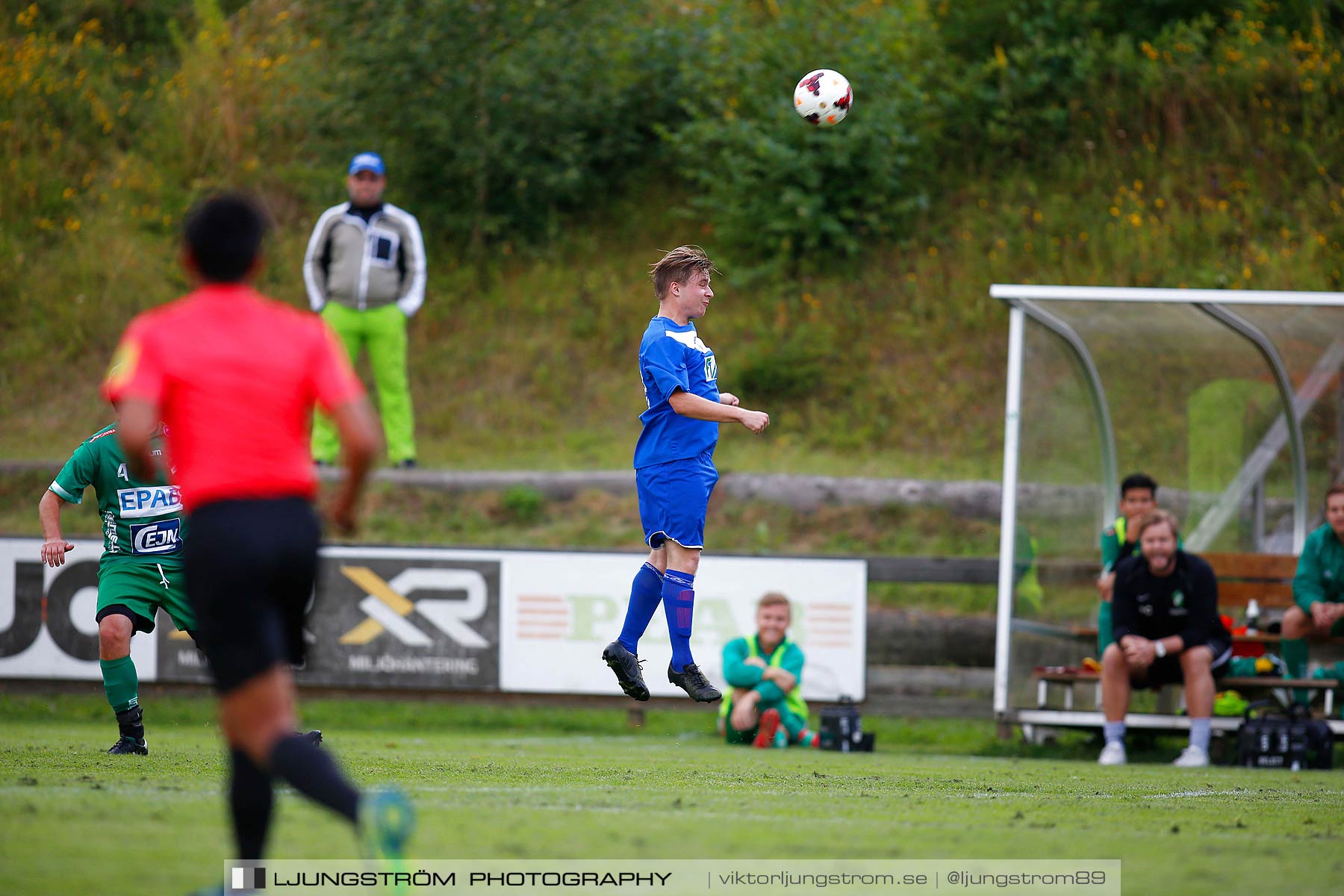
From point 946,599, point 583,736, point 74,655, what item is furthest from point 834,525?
point 74,655

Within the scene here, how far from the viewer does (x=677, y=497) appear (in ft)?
25.2

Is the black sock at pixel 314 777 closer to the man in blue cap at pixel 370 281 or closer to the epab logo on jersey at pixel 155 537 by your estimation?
the epab logo on jersey at pixel 155 537

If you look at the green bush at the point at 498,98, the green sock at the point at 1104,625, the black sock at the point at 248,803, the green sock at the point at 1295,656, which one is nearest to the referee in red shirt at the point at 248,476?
the black sock at the point at 248,803

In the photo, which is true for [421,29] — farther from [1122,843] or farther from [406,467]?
[1122,843]

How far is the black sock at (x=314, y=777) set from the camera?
3.93 m

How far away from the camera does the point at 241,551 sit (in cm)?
386

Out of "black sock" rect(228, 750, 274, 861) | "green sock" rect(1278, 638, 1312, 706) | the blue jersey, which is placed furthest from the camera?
"green sock" rect(1278, 638, 1312, 706)

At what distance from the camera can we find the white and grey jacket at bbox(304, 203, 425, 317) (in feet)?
45.3

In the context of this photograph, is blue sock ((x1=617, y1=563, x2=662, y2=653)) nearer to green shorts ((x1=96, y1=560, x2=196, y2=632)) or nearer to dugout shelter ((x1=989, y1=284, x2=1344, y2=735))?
green shorts ((x1=96, y1=560, x2=196, y2=632))

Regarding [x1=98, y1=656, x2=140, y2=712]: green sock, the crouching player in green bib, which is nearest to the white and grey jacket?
the crouching player in green bib

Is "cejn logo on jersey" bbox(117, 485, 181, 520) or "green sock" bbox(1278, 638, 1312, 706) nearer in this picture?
"cejn logo on jersey" bbox(117, 485, 181, 520)

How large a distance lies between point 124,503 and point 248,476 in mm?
4391

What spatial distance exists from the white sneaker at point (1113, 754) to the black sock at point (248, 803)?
7.27m

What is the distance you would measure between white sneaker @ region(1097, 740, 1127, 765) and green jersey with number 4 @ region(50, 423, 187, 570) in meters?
6.20
